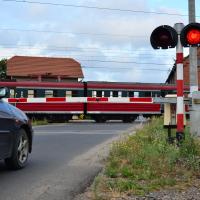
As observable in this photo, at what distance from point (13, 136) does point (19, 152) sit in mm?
565

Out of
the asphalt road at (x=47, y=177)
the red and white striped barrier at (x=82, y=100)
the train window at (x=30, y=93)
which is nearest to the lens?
the asphalt road at (x=47, y=177)

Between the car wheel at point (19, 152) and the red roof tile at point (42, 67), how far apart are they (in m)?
78.6

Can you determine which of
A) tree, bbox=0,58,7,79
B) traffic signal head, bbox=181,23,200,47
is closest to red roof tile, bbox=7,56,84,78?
tree, bbox=0,58,7,79

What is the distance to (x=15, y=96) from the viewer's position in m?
40.1

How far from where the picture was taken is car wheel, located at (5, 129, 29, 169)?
30.9 ft

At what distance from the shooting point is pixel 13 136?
363 inches

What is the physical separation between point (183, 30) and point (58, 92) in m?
30.8

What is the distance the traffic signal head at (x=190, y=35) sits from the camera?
10.4 metres

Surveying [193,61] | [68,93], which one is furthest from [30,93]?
[193,61]

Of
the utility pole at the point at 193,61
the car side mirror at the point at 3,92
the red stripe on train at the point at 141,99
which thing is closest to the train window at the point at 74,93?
the red stripe on train at the point at 141,99

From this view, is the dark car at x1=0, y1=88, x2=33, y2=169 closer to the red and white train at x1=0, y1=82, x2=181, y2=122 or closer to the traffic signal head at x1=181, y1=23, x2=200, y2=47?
the traffic signal head at x1=181, y1=23, x2=200, y2=47

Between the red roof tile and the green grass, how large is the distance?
78.9 m

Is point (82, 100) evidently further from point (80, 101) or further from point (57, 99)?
point (57, 99)

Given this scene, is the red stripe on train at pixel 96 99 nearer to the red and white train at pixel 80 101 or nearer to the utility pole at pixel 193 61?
the red and white train at pixel 80 101
